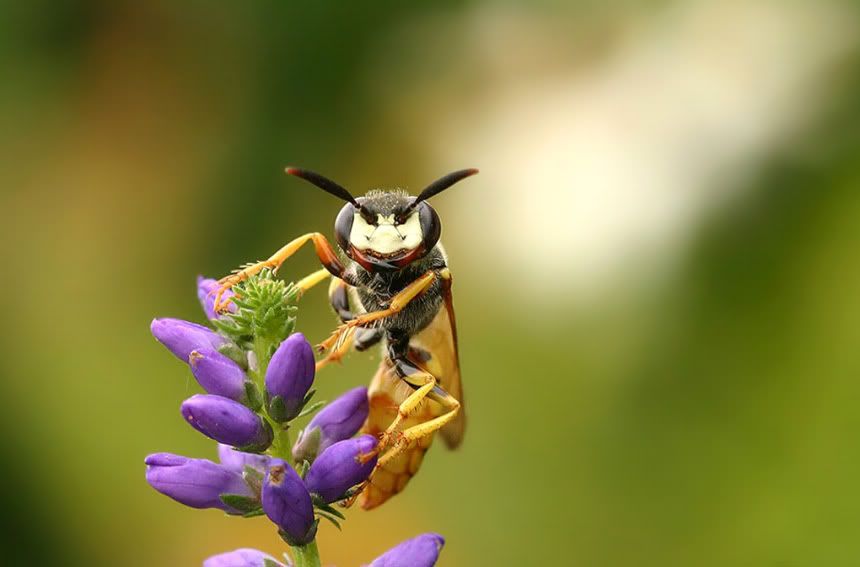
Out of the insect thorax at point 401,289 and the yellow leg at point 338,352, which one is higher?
the insect thorax at point 401,289

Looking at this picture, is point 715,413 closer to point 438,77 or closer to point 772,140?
point 772,140

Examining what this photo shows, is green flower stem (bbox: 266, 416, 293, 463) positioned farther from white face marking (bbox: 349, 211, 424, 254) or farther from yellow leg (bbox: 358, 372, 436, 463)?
white face marking (bbox: 349, 211, 424, 254)

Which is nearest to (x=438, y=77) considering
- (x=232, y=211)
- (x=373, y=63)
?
(x=373, y=63)

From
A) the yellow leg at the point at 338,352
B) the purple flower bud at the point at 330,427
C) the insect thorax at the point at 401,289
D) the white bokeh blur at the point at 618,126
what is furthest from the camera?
the white bokeh blur at the point at 618,126

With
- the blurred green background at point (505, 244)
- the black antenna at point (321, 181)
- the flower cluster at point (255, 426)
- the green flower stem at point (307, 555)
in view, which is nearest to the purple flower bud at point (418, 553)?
the flower cluster at point (255, 426)

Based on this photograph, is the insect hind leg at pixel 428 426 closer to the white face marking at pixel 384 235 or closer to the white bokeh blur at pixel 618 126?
the white face marking at pixel 384 235

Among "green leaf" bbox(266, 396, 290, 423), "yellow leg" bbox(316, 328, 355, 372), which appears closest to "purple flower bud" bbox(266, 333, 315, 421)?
"green leaf" bbox(266, 396, 290, 423)

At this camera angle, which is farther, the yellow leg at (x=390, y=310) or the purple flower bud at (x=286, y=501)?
the yellow leg at (x=390, y=310)
